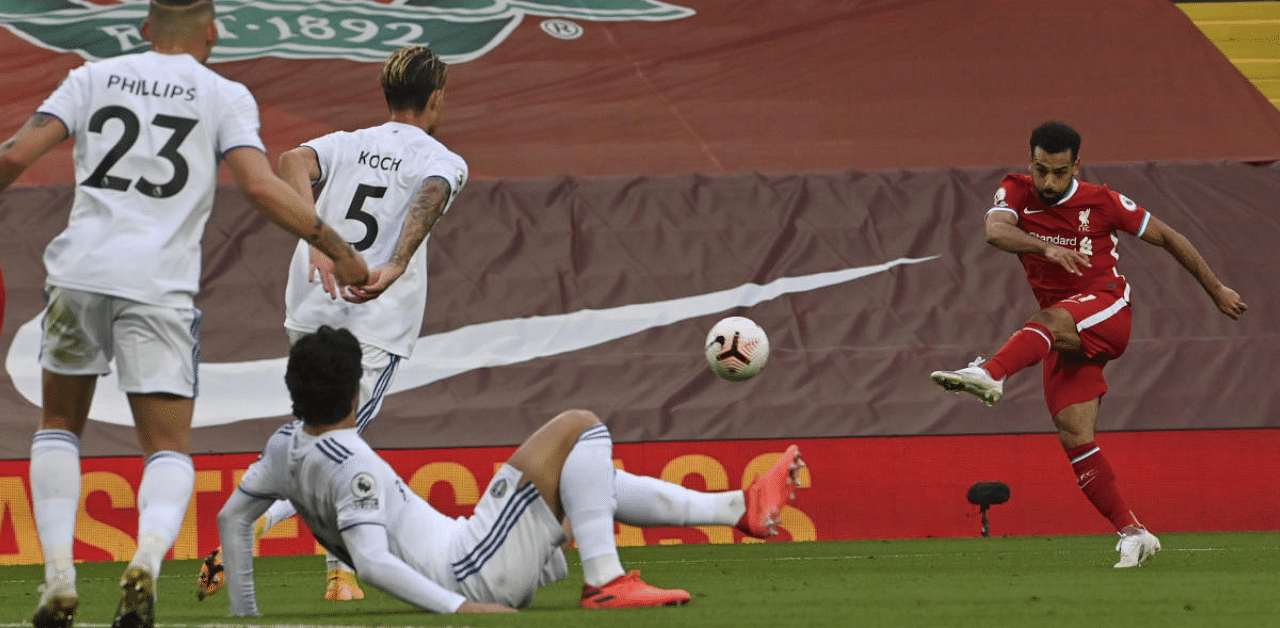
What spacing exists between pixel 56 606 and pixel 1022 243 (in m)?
4.34

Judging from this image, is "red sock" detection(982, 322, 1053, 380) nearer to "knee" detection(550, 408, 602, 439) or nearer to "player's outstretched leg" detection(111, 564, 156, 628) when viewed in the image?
"knee" detection(550, 408, 602, 439)

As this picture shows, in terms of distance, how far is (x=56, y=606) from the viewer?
396cm

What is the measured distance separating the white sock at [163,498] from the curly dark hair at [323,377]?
0.33 metres

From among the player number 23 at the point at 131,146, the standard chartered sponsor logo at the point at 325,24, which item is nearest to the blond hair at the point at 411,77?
the player number 23 at the point at 131,146

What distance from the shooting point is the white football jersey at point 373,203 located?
581 centimetres

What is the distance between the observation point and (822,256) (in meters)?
11.5

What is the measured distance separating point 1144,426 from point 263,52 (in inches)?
284

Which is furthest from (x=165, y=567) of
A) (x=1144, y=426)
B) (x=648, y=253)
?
(x=1144, y=426)

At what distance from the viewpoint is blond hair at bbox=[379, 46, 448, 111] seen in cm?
578

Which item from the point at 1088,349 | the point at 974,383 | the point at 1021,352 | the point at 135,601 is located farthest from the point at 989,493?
the point at 135,601

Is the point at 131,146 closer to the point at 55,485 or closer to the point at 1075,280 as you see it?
the point at 55,485

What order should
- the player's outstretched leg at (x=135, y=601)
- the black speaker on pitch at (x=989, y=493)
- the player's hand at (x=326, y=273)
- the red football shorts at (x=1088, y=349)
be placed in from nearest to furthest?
the player's outstretched leg at (x=135, y=601)
the player's hand at (x=326, y=273)
the red football shorts at (x=1088, y=349)
the black speaker on pitch at (x=989, y=493)

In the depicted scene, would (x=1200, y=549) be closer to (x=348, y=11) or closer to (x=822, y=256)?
(x=822, y=256)

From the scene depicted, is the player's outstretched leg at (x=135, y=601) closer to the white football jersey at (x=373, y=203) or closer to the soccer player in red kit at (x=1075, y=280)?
the white football jersey at (x=373, y=203)
